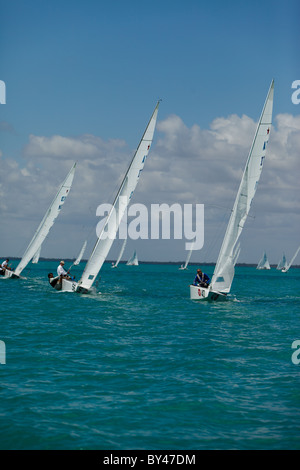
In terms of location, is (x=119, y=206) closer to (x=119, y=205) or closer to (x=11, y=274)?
(x=119, y=205)

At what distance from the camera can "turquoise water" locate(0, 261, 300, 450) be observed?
340 inches

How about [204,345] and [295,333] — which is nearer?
[204,345]

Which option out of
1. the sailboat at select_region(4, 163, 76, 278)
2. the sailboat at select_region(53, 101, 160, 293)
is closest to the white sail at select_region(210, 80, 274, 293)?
the sailboat at select_region(53, 101, 160, 293)

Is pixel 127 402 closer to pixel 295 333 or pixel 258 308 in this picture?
pixel 295 333

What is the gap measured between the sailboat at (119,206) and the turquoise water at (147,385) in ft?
30.4

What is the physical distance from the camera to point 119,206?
31.4 meters

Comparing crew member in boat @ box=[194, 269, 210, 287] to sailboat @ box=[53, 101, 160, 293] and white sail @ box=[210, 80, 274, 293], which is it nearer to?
white sail @ box=[210, 80, 274, 293]

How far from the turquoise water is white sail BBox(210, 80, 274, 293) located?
23.0 ft

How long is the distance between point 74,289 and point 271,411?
24573mm

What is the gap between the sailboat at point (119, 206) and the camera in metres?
30.9
